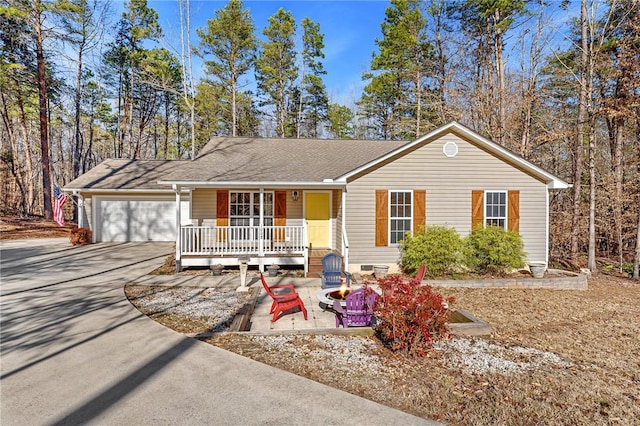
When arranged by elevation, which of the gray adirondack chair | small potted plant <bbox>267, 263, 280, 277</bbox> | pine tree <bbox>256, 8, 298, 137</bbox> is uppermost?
pine tree <bbox>256, 8, 298, 137</bbox>

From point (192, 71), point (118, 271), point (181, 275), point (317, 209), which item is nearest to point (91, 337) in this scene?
point (181, 275)

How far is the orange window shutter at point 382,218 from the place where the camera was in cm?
1020

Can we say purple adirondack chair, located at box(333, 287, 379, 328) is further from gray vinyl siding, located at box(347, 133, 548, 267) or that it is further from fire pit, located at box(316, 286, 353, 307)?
gray vinyl siding, located at box(347, 133, 548, 267)

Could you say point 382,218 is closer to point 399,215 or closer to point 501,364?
point 399,215

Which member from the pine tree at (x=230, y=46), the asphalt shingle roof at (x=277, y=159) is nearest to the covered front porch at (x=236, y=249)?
the asphalt shingle roof at (x=277, y=159)

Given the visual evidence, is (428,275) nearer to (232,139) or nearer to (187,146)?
(232,139)

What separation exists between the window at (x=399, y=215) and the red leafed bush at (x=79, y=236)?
13.7 metres

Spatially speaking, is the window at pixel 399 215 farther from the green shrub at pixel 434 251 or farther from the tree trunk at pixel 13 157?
the tree trunk at pixel 13 157

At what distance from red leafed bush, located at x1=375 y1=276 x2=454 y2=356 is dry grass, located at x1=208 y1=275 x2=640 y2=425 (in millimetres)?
222

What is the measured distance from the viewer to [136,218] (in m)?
16.2

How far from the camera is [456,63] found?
68.1 ft

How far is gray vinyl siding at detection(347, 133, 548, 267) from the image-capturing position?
10.2m

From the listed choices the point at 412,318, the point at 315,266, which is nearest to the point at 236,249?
the point at 315,266

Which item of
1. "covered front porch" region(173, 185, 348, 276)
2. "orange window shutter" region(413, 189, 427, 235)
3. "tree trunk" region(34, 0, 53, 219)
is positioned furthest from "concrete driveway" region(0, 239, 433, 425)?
"tree trunk" region(34, 0, 53, 219)
